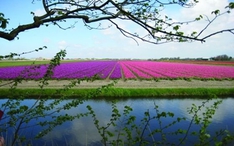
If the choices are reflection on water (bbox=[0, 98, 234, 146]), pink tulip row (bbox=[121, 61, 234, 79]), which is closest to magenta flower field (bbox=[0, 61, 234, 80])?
pink tulip row (bbox=[121, 61, 234, 79])

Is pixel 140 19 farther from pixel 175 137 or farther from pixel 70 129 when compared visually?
pixel 70 129

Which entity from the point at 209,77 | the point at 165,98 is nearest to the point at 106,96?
the point at 165,98

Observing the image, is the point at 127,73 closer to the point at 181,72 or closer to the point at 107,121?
the point at 181,72

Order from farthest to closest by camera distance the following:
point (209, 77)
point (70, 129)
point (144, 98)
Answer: point (209, 77)
point (144, 98)
point (70, 129)

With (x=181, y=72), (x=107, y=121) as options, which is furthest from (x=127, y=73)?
(x=107, y=121)

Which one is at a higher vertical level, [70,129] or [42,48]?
[42,48]

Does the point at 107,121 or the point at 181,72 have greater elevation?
the point at 181,72

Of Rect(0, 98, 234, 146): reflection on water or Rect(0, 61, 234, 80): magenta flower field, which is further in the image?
Rect(0, 61, 234, 80): magenta flower field

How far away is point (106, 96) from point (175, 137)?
7.98 m

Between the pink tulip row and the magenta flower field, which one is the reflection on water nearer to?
the magenta flower field

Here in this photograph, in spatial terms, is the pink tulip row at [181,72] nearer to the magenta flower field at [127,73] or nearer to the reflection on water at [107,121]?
the magenta flower field at [127,73]

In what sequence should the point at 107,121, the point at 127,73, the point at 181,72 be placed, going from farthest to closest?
the point at 181,72 → the point at 127,73 → the point at 107,121

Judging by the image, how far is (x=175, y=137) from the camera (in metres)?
8.08

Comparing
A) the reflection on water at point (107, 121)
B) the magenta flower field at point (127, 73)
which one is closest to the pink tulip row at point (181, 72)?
the magenta flower field at point (127, 73)
